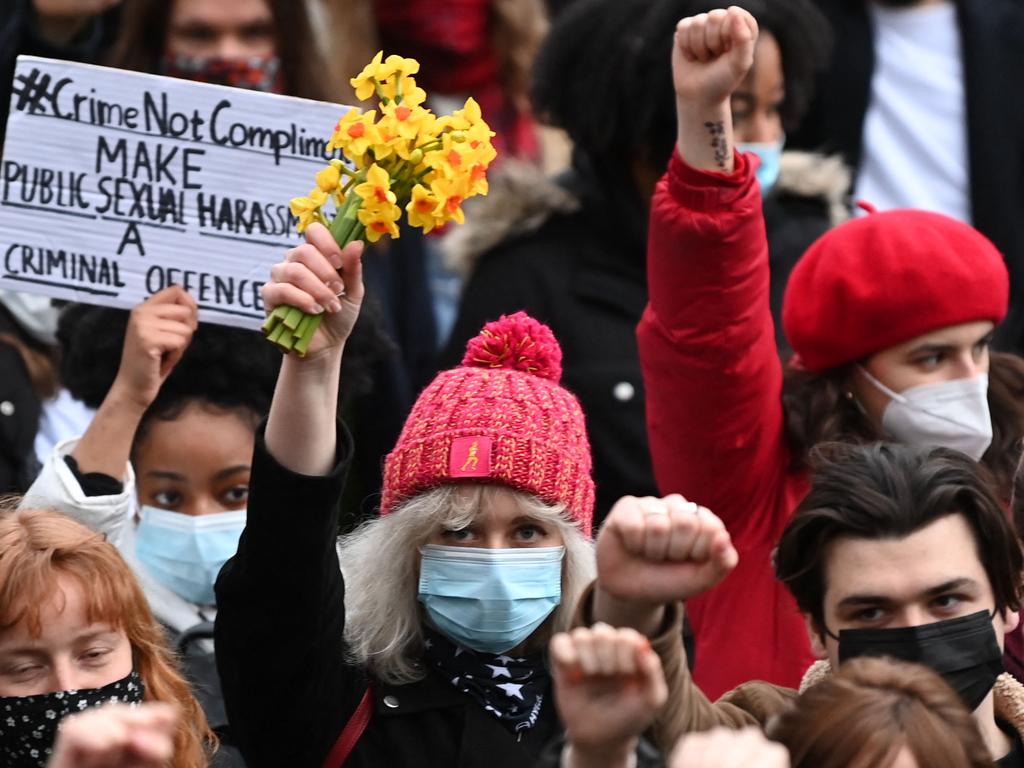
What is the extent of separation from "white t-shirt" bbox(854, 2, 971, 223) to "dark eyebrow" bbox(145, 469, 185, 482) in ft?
9.11

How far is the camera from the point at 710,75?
4.24m

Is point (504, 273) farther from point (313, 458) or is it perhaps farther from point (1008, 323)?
point (313, 458)

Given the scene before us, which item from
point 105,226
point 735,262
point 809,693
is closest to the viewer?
point 809,693

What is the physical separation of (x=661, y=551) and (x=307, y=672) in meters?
0.89

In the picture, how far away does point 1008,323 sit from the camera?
663cm

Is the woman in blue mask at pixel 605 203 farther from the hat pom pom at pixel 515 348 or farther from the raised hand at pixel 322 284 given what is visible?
the raised hand at pixel 322 284

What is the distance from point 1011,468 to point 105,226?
2.15 m

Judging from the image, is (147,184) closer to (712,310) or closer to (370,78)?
(370,78)

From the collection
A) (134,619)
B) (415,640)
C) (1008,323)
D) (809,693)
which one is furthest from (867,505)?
(1008,323)

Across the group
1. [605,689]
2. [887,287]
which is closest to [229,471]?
[887,287]

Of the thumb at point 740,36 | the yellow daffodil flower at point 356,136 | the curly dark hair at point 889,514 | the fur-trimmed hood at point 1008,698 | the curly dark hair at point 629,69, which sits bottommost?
the fur-trimmed hood at point 1008,698

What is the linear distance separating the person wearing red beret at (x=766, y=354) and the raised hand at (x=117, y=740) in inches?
79.9

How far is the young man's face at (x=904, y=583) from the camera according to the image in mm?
3865

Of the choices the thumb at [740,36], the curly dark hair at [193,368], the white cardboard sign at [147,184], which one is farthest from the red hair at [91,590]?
the thumb at [740,36]
